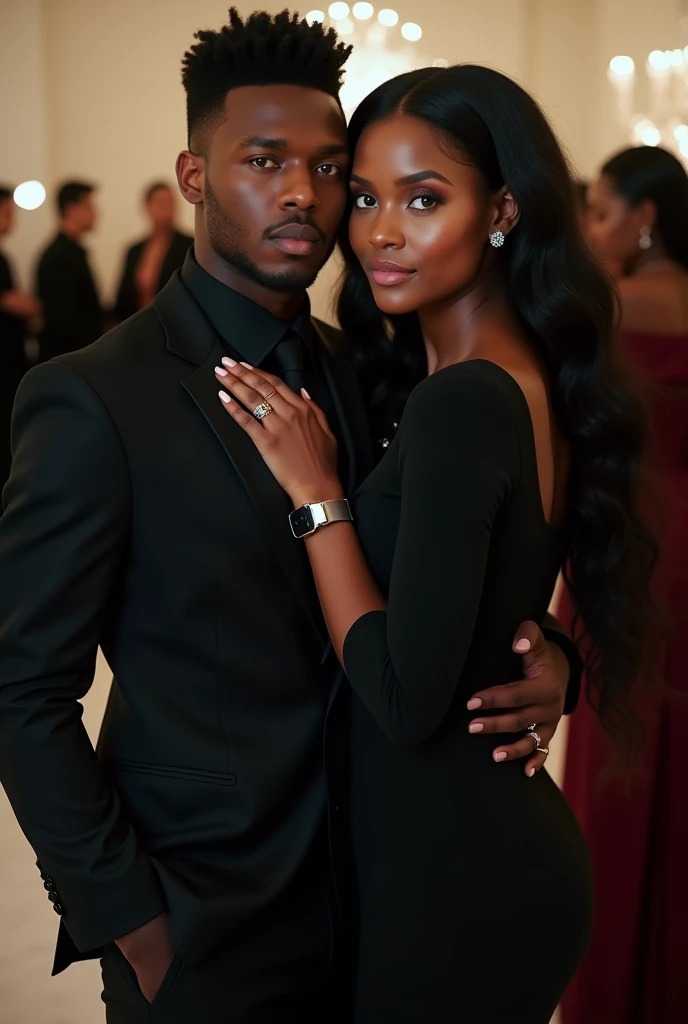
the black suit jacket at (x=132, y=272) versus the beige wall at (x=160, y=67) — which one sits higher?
the beige wall at (x=160, y=67)

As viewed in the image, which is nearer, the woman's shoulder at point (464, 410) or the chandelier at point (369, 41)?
the woman's shoulder at point (464, 410)

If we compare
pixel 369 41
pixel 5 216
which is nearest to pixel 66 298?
pixel 5 216

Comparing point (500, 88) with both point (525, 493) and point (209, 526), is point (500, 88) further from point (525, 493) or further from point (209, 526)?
point (209, 526)

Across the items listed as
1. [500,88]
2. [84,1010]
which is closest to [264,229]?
[500,88]

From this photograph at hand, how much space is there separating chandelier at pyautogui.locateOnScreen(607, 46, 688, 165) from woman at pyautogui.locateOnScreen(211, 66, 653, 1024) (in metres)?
8.64

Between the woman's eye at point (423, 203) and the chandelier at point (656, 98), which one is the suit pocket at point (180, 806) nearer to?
the woman's eye at point (423, 203)

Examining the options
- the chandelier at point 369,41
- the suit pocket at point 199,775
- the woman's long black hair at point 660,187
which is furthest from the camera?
the chandelier at point 369,41

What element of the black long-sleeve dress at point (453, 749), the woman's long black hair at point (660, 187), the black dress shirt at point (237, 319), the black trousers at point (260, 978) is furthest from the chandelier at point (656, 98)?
the black trousers at point (260, 978)

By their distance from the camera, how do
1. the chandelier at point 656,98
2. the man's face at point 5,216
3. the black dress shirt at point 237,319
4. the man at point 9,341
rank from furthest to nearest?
the chandelier at point 656,98
the man's face at point 5,216
the man at point 9,341
the black dress shirt at point 237,319

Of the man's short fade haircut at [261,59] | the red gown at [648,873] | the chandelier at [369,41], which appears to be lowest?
the red gown at [648,873]

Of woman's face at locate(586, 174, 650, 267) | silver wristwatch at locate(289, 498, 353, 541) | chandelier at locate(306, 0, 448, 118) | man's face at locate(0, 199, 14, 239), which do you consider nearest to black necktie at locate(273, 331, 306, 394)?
silver wristwatch at locate(289, 498, 353, 541)

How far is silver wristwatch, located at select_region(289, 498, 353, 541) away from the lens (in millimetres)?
1480

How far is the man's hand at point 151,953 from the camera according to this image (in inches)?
55.4

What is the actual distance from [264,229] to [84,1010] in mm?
2055
